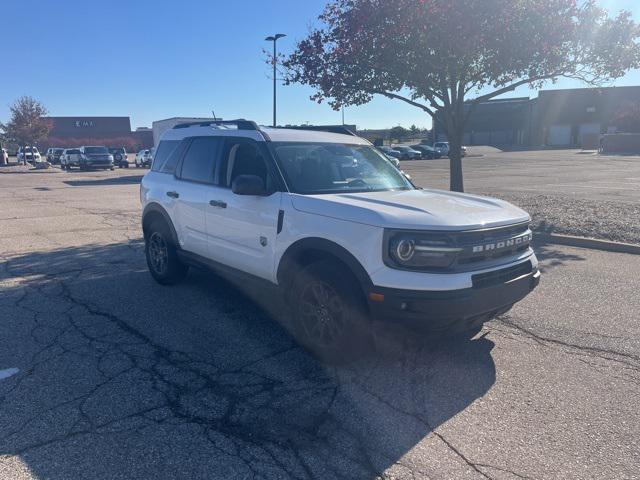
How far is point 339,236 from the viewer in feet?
13.5

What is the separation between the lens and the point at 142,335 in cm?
505

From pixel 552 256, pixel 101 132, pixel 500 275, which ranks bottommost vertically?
pixel 552 256

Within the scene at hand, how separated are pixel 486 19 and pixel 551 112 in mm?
72630

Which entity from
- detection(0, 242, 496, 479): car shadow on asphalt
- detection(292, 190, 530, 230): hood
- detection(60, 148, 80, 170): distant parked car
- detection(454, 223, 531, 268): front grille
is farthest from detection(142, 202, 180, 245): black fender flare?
detection(60, 148, 80, 170): distant parked car

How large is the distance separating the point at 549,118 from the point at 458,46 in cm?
7293

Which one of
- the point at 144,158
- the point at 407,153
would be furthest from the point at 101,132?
the point at 407,153

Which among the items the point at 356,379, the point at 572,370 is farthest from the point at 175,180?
the point at 572,370

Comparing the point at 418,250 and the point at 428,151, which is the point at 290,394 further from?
the point at 428,151

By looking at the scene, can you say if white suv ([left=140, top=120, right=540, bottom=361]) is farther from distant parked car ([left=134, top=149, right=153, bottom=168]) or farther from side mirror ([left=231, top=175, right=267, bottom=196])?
distant parked car ([left=134, top=149, right=153, bottom=168])

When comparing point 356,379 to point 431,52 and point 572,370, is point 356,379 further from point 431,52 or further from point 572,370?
point 431,52

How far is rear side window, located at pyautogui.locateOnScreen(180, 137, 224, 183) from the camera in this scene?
5.75 metres

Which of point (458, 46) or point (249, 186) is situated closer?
point (249, 186)

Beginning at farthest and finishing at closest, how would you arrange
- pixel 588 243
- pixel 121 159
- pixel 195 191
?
pixel 121 159, pixel 588 243, pixel 195 191

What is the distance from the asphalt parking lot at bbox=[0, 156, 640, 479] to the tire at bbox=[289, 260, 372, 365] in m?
0.18
